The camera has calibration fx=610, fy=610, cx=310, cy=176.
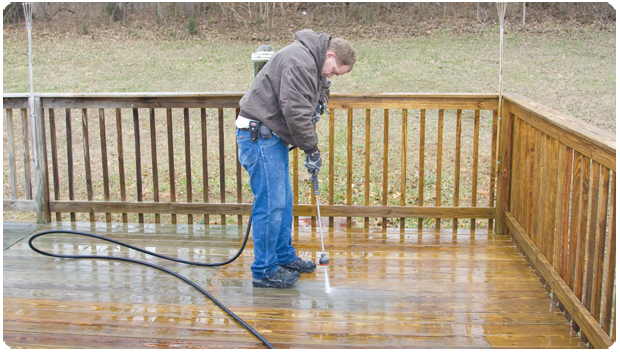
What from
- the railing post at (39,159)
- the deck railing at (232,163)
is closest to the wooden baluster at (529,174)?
the deck railing at (232,163)

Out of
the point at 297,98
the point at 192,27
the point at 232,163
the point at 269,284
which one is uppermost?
the point at 192,27

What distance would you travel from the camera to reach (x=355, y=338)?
113 inches

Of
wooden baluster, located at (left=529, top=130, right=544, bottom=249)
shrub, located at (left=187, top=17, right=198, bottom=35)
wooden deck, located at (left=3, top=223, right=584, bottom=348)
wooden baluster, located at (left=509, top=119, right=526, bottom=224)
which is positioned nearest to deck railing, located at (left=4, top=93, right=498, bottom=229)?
wooden baluster, located at (left=509, top=119, right=526, bottom=224)

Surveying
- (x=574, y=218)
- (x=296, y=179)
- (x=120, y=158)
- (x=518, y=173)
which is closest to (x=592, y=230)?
(x=574, y=218)

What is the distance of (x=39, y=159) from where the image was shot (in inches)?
178

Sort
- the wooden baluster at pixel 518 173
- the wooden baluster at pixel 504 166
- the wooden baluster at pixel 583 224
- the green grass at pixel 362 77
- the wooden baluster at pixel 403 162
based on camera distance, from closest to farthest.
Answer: the wooden baluster at pixel 583 224 < the wooden baluster at pixel 518 173 < the wooden baluster at pixel 504 166 < the wooden baluster at pixel 403 162 < the green grass at pixel 362 77

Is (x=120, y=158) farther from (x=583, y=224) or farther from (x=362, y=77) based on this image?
(x=362, y=77)

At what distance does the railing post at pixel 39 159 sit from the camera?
14.7ft

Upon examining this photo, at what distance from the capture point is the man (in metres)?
3.13

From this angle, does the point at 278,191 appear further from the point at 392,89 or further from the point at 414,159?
the point at 392,89

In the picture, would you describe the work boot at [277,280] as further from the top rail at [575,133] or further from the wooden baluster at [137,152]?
the top rail at [575,133]

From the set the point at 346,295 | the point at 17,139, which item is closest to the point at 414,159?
the point at 346,295

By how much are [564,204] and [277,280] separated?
1581mm

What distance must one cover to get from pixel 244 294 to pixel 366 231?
4.55 feet
